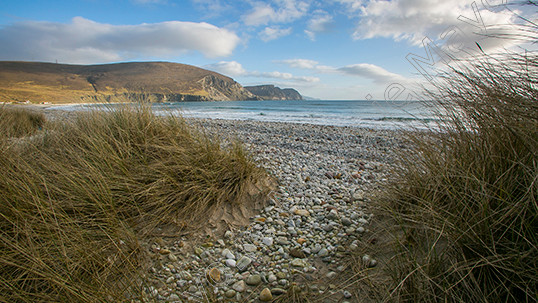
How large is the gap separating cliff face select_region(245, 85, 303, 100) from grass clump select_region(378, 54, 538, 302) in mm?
116871

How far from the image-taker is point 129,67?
87.4 metres

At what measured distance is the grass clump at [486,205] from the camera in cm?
136

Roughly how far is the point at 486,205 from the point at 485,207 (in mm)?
14

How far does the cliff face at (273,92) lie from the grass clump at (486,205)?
117 metres

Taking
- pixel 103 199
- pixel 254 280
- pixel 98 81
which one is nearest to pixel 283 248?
pixel 254 280

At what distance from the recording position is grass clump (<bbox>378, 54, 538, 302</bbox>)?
1.36 metres

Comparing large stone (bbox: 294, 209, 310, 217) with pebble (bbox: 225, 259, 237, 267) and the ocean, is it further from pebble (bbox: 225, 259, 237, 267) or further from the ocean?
the ocean

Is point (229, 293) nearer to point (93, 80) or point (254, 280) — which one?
point (254, 280)

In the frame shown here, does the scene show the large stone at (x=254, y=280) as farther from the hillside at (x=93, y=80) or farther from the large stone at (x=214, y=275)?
the hillside at (x=93, y=80)

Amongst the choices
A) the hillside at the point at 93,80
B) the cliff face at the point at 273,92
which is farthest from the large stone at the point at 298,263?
the cliff face at the point at 273,92

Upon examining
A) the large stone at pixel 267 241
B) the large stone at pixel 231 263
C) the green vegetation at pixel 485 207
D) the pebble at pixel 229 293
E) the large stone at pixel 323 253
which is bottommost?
the pebble at pixel 229 293

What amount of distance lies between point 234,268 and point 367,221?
1578 millimetres

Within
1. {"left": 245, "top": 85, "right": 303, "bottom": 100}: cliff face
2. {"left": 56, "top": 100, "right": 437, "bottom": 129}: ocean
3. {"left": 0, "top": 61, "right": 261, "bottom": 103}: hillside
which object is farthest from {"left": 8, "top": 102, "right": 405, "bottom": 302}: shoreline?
{"left": 245, "top": 85, "right": 303, "bottom": 100}: cliff face

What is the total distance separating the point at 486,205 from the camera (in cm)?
148
